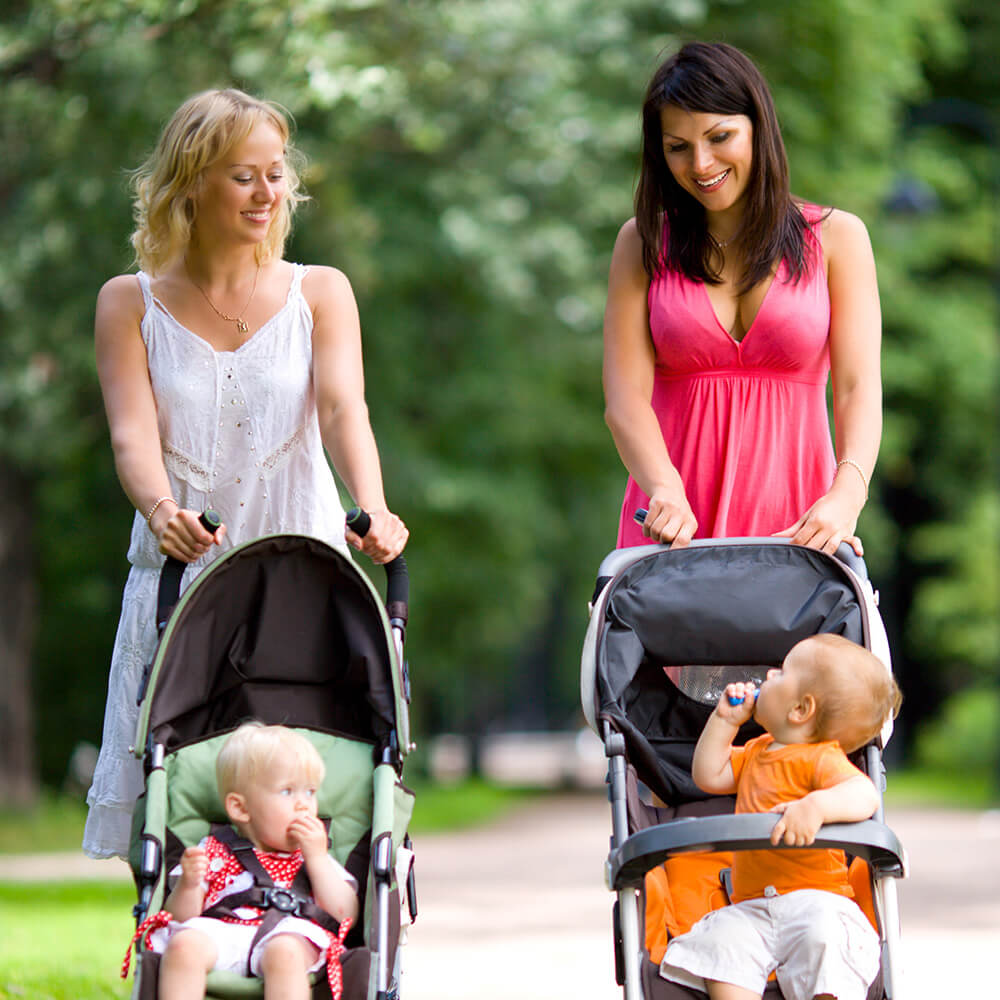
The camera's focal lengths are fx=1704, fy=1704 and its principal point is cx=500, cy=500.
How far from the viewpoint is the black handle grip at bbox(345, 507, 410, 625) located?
384 cm

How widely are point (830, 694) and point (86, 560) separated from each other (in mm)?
17384

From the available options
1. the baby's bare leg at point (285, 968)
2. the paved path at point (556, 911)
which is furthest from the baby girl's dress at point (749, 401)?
the paved path at point (556, 911)

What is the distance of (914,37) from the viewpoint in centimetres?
1959

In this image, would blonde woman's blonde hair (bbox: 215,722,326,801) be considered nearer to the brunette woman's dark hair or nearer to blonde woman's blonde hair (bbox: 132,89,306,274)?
blonde woman's blonde hair (bbox: 132,89,306,274)

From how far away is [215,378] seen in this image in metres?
4.17

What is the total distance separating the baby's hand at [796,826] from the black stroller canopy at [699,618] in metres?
0.67

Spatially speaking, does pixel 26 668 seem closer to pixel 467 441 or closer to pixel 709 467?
pixel 467 441

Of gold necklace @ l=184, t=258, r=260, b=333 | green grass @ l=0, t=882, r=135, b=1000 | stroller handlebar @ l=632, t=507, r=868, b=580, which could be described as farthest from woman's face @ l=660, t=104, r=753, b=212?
green grass @ l=0, t=882, r=135, b=1000

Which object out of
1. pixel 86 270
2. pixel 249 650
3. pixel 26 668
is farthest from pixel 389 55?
pixel 249 650

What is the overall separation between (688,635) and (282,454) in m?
1.10

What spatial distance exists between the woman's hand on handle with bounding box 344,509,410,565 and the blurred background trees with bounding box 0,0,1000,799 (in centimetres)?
175

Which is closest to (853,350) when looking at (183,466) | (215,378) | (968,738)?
(215,378)

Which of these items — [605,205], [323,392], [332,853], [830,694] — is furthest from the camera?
[605,205]

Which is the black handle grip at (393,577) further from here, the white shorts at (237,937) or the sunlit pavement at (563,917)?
the sunlit pavement at (563,917)
